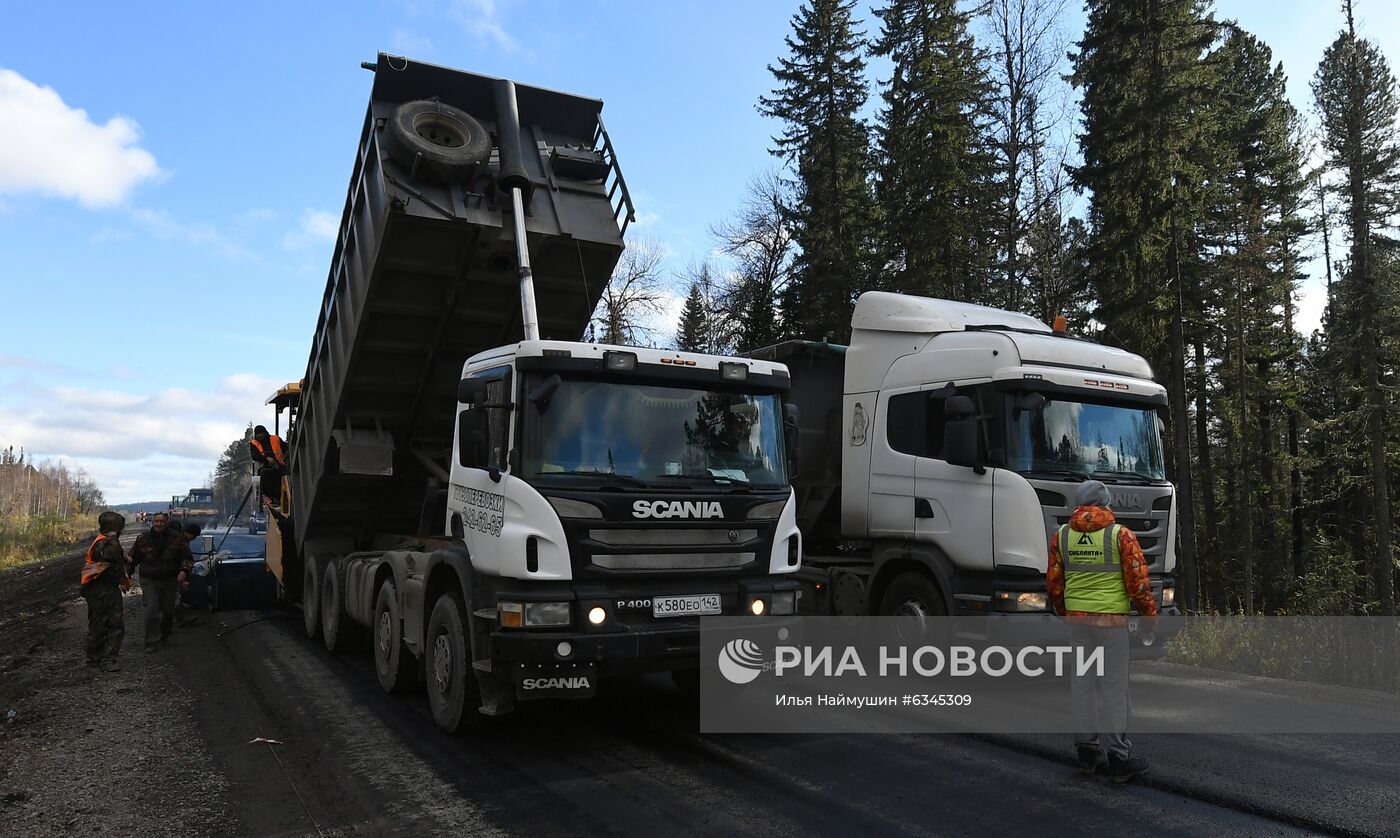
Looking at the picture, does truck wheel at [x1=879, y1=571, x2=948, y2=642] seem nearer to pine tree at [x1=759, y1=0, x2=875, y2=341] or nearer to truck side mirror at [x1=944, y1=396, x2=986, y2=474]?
truck side mirror at [x1=944, y1=396, x2=986, y2=474]

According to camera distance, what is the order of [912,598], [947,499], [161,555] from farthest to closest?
[161,555], [912,598], [947,499]

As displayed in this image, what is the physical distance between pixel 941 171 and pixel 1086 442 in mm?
16375

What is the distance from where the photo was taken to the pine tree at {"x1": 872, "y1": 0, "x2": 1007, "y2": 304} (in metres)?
21.8

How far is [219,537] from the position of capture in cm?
1546

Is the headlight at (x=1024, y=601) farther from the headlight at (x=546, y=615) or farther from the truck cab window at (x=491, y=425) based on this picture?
the truck cab window at (x=491, y=425)

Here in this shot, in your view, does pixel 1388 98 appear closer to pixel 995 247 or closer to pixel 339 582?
pixel 995 247

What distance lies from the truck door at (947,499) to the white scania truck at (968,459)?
0.01 m

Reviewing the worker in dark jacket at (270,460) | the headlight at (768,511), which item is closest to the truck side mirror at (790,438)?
the headlight at (768,511)

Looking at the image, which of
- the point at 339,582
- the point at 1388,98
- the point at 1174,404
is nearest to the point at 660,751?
the point at 339,582

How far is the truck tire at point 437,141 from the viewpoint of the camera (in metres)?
7.44

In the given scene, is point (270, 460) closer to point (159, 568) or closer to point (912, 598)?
point (159, 568)

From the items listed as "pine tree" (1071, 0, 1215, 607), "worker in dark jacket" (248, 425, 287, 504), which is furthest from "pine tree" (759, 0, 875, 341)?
"worker in dark jacket" (248, 425, 287, 504)

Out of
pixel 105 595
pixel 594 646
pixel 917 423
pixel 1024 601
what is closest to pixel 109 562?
pixel 105 595

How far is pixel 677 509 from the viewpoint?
5.71 meters
